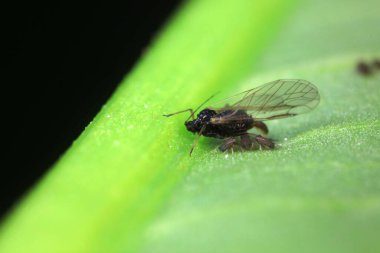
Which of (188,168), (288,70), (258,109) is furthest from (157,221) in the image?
(288,70)

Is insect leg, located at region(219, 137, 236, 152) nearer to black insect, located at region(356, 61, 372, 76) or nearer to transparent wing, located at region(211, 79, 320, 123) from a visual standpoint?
transparent wing, located at region(211, 79, 320, 123)

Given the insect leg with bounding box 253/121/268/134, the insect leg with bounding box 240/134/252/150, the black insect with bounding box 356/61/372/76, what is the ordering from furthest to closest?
1. the black insect with bounding box 356/61/372/76
2. the insect leg with bounding box 253/121/268/134
3. the insect leg with bounding box 240/134/252/150

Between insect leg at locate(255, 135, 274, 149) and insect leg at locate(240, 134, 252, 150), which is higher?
insect leg at locate(255, 135, 274, 149)

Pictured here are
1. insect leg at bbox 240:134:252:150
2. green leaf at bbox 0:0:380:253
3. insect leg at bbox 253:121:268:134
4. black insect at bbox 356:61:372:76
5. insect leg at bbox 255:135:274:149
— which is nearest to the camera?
green leaf at bbox 0:0:380:253

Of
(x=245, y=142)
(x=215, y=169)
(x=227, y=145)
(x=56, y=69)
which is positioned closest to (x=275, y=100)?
(x=245, y=142)

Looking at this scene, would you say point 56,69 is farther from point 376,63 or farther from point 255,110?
point 376,63

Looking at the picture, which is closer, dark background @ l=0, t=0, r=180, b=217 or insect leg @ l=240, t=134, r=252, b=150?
insect leg @ l=240, t=134, r=252, b=150

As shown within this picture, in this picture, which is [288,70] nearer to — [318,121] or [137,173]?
[318,121]

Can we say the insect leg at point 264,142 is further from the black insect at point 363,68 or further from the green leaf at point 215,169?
the black insect at point 363,68

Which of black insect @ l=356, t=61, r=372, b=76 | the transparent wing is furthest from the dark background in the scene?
black insect @ l=356, t=61, r=372, b=76
